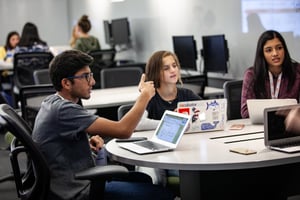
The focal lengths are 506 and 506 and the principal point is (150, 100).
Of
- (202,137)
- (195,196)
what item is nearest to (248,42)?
(202,137)

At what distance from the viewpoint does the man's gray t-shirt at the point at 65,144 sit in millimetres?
2279

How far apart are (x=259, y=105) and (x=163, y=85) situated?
0.64m

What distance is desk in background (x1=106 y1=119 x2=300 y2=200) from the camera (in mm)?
2240

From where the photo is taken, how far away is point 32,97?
13.2 ft

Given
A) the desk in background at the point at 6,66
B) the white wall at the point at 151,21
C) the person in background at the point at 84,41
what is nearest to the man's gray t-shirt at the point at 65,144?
the white wall at the point at 151,21

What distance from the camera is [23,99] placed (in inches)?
158

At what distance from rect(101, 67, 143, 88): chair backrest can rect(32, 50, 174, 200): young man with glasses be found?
2.76 metres

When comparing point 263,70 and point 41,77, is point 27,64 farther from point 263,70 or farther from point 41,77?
point 263,70

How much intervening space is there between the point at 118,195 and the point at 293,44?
2991 millimetres

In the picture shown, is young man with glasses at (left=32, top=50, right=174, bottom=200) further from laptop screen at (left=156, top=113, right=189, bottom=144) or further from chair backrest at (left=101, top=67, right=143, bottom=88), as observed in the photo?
chair backrest at (left=101, top=67, right=143, bottom=88)

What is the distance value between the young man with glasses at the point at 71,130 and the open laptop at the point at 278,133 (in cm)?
55

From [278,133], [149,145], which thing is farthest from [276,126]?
[149,145]

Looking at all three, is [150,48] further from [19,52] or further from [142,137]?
[142,137]

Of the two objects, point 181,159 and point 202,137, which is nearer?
point 181,159
